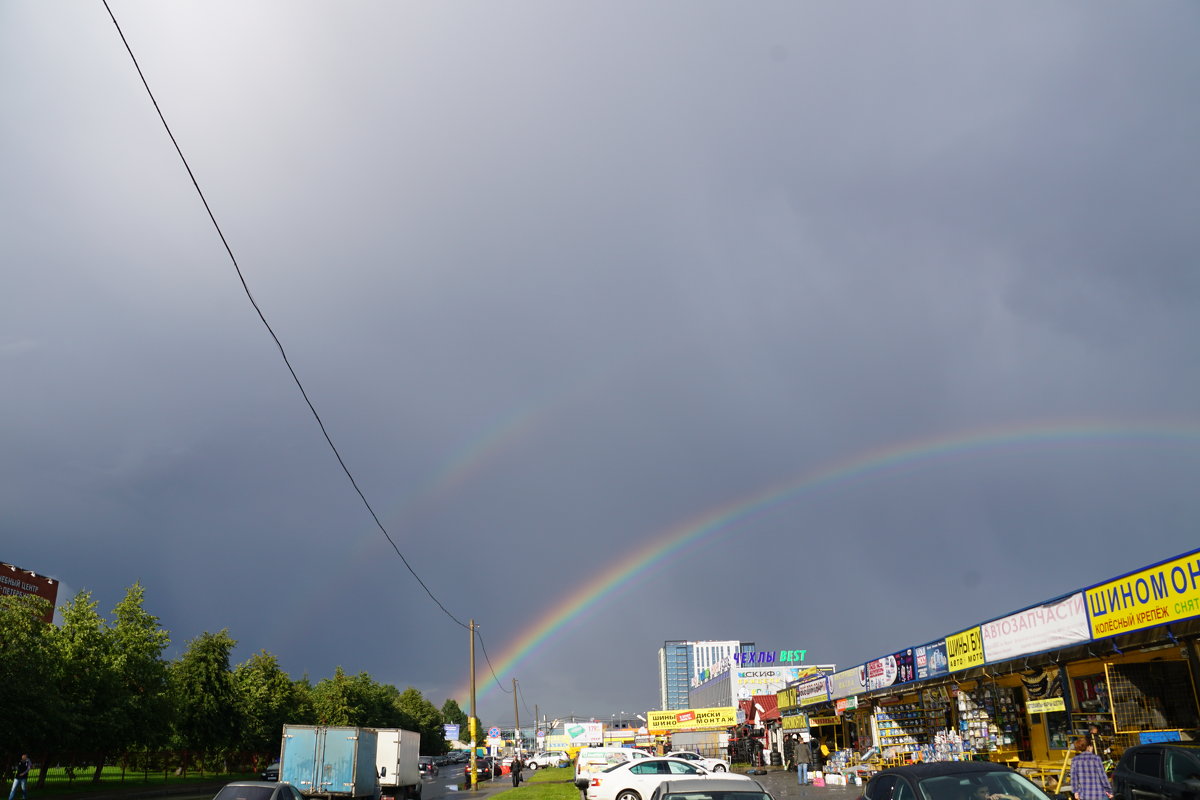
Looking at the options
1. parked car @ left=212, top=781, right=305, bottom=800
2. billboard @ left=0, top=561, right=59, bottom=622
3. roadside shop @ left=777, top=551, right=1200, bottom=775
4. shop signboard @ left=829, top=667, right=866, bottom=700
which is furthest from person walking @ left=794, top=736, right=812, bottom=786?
billboard @ left=0, top=561, right=59, bottom=622

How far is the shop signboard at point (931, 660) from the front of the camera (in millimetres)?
25875

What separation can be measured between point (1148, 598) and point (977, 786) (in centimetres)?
970

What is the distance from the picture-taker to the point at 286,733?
86.7 ft

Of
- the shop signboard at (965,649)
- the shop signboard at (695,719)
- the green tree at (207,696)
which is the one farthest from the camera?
the shop signboard at (695,719)

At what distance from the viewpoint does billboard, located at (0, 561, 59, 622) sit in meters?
82.7

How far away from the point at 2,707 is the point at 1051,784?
34.7m

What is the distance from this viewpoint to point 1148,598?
15.9 m

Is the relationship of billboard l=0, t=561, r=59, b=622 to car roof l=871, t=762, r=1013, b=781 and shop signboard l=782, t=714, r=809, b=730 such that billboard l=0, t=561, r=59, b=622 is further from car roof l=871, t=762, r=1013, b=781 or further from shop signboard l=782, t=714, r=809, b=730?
car roof l=871, t=762, r=1013, b=781

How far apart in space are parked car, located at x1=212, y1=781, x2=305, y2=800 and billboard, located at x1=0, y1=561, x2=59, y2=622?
7939 centimetres

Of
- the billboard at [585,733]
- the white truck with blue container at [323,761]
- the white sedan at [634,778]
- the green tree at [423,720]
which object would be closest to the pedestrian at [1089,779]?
the white sedan at [634,778]

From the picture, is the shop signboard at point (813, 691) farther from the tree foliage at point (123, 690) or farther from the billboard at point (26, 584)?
the billboard at point (26, 584)

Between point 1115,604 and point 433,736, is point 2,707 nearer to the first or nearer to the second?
point 1115,604

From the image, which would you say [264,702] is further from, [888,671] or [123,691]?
[888,671]

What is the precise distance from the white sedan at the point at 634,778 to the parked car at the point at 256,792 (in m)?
9.12
